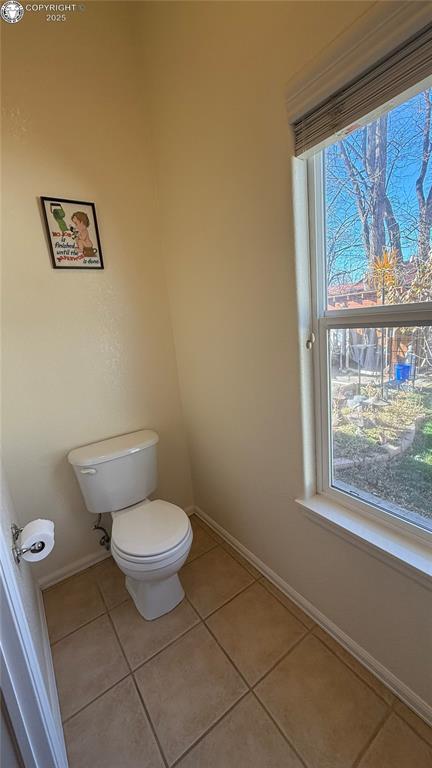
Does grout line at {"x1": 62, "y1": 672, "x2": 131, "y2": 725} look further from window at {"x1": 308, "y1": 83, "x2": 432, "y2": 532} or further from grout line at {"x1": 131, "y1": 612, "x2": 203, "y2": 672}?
window at {"x1": 308, "y1": 83, "x2": 432, "y2": 532}

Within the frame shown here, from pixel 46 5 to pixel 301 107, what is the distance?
1.39 metres

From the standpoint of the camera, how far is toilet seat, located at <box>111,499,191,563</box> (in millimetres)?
1293

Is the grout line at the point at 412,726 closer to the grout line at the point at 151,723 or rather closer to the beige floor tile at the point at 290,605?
the beige floor tile at the point at 290,605

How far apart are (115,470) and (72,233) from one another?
1.19m

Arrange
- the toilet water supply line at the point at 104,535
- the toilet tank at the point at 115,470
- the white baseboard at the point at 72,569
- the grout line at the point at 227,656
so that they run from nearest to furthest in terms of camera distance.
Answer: the grout line at the point at 227,656, the toilet tank at the point at 115,470, the white baseboard at the point at 72,569, the toilet water supply line at the point at 104,535

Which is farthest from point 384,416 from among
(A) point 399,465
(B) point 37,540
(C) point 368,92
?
(B) point 37,540

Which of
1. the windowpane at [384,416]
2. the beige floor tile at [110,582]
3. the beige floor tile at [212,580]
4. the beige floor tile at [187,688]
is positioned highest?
the windowpane at [384,416]

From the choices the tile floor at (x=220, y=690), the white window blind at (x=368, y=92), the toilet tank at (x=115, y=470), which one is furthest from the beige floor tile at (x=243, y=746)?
the white window blind at (x=368, y=92)

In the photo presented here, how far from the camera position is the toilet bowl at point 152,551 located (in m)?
1.29

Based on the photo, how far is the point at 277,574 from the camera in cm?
153

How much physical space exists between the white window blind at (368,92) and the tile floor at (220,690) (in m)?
1.83

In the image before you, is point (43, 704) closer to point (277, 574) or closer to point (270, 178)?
point (277, 574)

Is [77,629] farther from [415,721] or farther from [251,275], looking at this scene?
[251,275]

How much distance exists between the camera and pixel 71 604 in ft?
5.09
